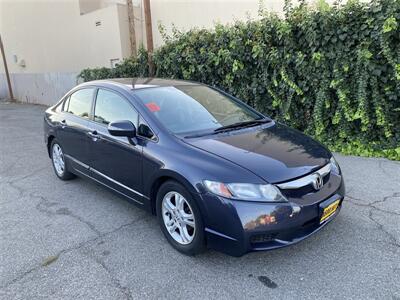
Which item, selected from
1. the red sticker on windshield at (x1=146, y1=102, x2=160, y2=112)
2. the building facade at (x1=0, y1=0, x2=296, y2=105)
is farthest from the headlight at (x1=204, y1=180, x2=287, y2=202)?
the building facade at (x1=0, y1=0, x2=296, y2=105)

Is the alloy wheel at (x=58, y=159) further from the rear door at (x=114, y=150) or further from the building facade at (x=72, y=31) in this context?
the building facade at (x=72, y=31)

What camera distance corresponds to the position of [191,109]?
11.3ft

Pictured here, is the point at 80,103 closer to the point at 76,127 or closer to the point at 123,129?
the point at 76,127

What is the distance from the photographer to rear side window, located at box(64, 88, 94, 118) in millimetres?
4053

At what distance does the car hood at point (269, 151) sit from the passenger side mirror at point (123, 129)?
1.91 ft

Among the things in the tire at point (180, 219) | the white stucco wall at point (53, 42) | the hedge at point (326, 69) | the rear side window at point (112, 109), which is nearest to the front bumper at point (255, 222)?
the tire at point (180, 219)

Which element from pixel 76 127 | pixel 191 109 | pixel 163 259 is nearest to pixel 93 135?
pixel 76 127

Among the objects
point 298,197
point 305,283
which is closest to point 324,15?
point 298,197

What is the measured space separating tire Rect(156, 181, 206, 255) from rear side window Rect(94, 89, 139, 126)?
0.85 m

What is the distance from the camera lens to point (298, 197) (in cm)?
248

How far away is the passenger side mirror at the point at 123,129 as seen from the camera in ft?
10.1

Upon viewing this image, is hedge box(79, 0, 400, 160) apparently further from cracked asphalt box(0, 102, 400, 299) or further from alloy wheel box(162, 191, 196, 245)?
alloy wheel box(162, 191, 196, 245)

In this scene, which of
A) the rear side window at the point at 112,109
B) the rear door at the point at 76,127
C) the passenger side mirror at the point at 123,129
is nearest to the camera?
the passenger side mirror at the point at 123,129

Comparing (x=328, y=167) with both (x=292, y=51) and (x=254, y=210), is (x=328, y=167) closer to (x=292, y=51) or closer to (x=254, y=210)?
(x=254, y=210)
